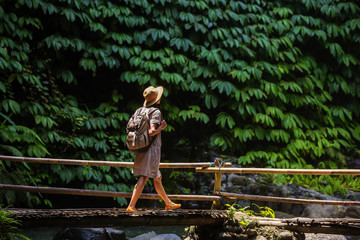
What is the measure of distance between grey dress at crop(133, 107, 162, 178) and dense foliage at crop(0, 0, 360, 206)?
9.47ft

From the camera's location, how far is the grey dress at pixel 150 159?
4.05 m

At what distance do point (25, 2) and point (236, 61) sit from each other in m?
4.02

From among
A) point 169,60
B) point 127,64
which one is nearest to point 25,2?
point 127,64

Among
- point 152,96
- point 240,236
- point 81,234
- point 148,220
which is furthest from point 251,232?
point 81,234

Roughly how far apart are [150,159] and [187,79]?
410 centimetres

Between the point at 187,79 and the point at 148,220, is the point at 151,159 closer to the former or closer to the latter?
the point at 148,220

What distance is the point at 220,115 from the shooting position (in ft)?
26.5

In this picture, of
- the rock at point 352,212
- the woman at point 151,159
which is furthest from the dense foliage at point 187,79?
→ the woman at point 151,159

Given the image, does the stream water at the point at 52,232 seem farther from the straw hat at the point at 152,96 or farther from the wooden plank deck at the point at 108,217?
the straw hat at the point at 152,96

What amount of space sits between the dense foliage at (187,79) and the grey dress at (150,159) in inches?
114

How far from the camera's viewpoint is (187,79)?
26.1ft

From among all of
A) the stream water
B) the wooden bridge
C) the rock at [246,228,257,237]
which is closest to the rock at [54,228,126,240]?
the wooden bridge

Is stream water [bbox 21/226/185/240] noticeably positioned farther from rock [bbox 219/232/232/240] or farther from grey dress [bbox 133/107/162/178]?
grey dress [bbox 133/107/162/178]

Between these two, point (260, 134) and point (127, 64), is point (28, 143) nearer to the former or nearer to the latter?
point (127, 64)
